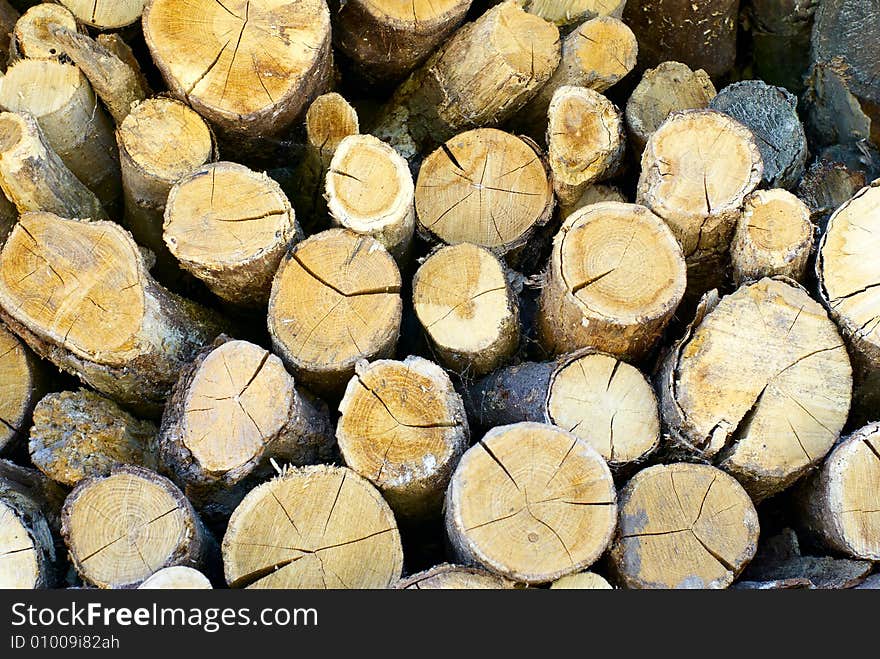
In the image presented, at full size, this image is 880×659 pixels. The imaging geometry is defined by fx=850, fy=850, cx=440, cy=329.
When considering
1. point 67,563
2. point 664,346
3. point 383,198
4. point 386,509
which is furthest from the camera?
point 664,346

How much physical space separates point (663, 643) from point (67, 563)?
5.77 ft

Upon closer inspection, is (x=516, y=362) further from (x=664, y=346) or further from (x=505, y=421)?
(x=664, y=346)

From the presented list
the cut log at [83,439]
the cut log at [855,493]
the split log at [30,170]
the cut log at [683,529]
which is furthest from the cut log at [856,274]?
the split log at [30,170]

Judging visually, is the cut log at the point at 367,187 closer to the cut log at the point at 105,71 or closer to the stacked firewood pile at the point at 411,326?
the stacked firewood pile at the point at 411,326

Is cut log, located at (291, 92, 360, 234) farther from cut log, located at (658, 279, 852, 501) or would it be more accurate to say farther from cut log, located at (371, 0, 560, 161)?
cut log, located at (658, 279, 852, 501)

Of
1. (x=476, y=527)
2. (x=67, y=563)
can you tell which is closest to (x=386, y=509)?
(x=476, y=527)

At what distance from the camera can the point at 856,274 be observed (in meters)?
2.70

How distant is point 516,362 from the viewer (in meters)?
3.08

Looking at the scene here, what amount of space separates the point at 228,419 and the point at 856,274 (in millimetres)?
1998

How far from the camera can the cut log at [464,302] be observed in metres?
2.77

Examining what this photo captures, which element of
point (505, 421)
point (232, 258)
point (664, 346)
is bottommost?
point (505, 421)

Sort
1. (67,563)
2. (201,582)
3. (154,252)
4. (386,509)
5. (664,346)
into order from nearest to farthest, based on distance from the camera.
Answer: (201,582), (386,509), (67,563), (664,346), (154,252)

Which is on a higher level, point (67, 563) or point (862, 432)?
point (862, 432)

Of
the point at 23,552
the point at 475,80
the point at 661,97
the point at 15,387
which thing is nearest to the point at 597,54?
the point at 661,97
